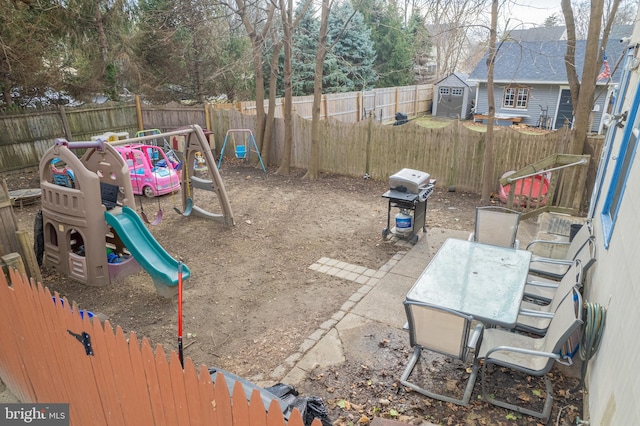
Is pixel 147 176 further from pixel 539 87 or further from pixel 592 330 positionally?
pixel 539 87

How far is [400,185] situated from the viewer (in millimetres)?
6719

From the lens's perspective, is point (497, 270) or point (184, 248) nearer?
point (497, 270)

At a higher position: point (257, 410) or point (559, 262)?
point (257, 410)

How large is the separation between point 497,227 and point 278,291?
3118 millimetres

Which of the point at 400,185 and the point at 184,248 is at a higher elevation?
the point at 400,185

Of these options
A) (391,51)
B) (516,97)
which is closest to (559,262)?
(516,97)

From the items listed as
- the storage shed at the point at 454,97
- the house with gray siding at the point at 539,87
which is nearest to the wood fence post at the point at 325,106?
the house with gray siding at the point at 539,87

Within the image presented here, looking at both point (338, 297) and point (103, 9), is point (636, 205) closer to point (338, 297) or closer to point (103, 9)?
point (338, 297)

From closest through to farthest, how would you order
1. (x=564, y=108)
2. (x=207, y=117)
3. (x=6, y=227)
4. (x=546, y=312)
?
1. (x=546, y=312)
2. (x=6, y=227)
3. (x=207, y=117)
4. (x=564, y=108)

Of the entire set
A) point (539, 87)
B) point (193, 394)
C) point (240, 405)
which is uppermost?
point (539, 87)

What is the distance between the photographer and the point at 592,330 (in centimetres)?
304

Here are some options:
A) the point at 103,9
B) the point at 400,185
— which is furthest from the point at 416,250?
the point at 103,9

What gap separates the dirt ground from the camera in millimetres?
3521

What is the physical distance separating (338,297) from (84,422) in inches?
124
